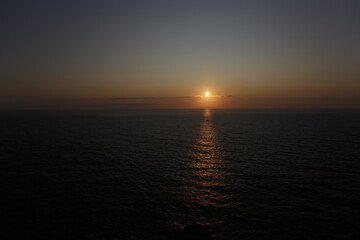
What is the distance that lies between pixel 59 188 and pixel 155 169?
723 inches

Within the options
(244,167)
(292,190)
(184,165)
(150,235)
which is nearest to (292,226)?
(292,190)

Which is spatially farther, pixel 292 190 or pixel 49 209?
pixel 292 190

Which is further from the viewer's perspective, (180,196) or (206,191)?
(206,191)

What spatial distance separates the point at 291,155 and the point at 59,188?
54584 mm

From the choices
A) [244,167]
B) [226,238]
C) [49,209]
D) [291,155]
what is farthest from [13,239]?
[291,155]

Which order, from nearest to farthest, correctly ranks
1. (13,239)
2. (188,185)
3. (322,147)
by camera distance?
1. (13,239)
2. (188,185)
3. (322,147)

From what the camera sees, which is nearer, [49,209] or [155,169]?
[49,209]

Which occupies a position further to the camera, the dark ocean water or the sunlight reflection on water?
the sunlight reflection on water

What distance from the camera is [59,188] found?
117 ft

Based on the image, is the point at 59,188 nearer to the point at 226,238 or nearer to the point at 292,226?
the point at 226,238

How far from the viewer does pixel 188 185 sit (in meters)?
37.9

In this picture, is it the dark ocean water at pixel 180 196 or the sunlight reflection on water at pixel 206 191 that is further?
the sunlight reflection on water at pixel 206 191

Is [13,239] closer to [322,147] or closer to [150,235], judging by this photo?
[150,235]

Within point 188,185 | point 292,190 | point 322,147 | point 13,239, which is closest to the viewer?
point 13,239
